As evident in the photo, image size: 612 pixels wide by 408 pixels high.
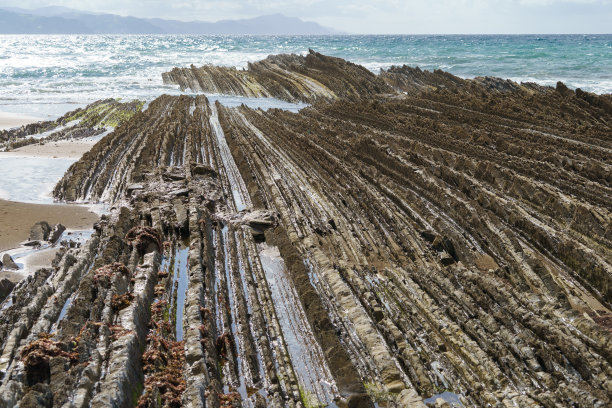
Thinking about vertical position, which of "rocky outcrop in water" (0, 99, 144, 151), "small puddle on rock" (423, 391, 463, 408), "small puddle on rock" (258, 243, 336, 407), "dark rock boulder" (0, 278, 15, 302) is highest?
"rocky outcrop in water" (0, 99, 144, 151)

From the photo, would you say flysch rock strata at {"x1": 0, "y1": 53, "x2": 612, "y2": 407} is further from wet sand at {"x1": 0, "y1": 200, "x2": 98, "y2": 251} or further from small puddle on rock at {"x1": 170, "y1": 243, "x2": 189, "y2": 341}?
wet sand at {"x1": 0, "y1": 200, "x2": 98, "y2": 251}

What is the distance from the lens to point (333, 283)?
41.0 ft

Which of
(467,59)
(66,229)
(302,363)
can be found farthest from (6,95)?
(467,59)

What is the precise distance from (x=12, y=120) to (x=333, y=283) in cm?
4596

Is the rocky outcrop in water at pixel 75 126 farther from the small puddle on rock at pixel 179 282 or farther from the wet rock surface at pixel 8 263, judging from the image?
the small puddle on rock at pixel 179 282

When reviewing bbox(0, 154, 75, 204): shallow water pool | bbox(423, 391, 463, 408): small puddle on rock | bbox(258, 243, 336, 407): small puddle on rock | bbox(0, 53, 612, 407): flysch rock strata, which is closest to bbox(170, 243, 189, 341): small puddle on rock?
bbox(0, 53, 612, 407): flysch rock strata

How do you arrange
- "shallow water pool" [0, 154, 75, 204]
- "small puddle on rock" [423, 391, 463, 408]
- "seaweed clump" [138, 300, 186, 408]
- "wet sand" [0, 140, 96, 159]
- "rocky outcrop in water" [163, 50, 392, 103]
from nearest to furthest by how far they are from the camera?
"seaweed clump" [138, 300, 186, 408], "small puddle on rock" [423, 391, 463, 408], "shallow water pool" [0, 154, 75, 204], "wet sand" [0, 140, 96, 159], "rocky outcrop in water" [163, 50, 392, 103]

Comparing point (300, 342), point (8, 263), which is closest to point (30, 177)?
point (8, 263)

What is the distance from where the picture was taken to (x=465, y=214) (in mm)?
16781

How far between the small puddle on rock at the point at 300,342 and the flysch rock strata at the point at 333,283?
48mm

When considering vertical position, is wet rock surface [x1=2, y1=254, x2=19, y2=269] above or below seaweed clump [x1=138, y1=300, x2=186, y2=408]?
above

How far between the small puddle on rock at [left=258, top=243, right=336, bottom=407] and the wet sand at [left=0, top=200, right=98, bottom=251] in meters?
9.77

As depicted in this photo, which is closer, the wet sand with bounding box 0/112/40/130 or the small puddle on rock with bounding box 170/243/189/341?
the small puddle on rock with bounding box 170/243/189/341

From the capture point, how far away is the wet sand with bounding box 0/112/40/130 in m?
40.1
